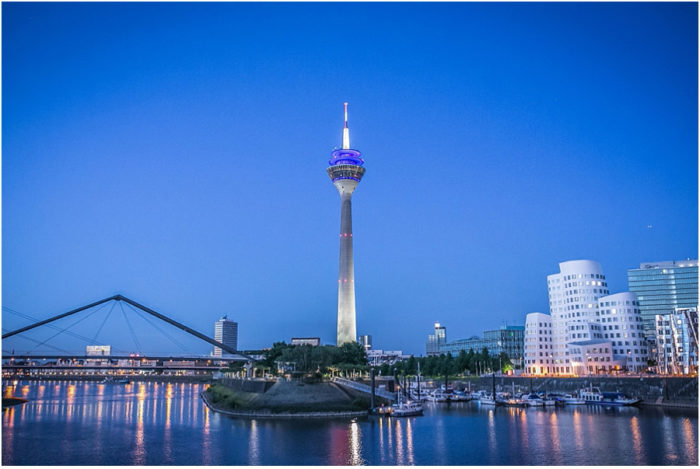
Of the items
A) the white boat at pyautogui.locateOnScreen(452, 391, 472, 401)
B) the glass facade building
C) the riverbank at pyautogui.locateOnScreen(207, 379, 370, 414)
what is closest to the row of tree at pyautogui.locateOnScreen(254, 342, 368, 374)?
the riverbank at pyautogui.locateOnScreen(207, 379, 370, 414)

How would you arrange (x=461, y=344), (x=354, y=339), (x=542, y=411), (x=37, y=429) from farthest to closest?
1. (x=461, y=344)
2. (x=354, y=339)
3. (x=542, y=411)
4. (x=37, y=429)

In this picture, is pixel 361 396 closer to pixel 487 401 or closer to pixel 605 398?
pixel 487 401

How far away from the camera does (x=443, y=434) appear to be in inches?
2135

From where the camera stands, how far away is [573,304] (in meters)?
121

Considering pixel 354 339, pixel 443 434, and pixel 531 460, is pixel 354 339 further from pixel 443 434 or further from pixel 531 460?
pixel 531 460

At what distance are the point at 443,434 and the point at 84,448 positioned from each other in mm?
29788

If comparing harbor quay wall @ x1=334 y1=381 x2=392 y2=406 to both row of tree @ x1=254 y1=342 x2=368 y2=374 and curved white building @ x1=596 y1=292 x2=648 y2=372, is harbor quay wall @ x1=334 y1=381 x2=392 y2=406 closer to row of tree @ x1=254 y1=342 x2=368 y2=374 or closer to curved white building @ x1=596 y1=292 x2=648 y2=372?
row of tree @ x1=254 y1=342 x2=368 y2=374

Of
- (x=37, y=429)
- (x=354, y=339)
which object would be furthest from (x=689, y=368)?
(x=37, y=429)

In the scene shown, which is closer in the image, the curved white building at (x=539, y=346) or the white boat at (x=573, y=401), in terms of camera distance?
the white boat at (x=573, y=401)

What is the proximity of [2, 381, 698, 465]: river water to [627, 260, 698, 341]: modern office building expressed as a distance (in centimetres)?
7700

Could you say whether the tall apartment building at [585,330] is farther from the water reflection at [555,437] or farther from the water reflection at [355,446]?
the water reflection at [355,446]

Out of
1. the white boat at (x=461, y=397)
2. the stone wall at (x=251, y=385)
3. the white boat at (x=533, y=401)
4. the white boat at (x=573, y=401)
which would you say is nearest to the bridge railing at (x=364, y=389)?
the stone wall at (x=251, y=385)

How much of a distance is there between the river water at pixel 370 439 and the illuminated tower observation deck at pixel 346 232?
5543cm

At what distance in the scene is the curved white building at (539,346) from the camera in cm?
11556
